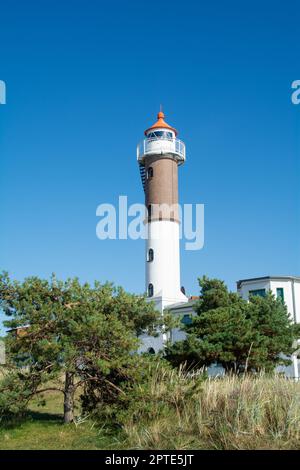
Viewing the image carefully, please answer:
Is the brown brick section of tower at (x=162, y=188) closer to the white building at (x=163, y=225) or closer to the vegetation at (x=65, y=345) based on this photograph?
the white building at (x=163, y=225)

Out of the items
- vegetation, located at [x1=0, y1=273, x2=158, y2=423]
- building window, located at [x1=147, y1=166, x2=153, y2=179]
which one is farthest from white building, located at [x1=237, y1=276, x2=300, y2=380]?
vegetation, located at [x1=0, y1=273, x2=158, y2=423]

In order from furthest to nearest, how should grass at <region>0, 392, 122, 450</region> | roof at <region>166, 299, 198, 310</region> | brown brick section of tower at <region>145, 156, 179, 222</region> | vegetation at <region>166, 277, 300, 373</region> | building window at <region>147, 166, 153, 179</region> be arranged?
building window at <region>147, 166, 153, 179</region> < brown brick section of tower at <region>145, 156, 179, 222</region> < roof at <region>166, 299, 198, 310</region> < vegetation at <region>166, 277, 300, 373</region> < grass at <region>0, 392, 122, 450</region>

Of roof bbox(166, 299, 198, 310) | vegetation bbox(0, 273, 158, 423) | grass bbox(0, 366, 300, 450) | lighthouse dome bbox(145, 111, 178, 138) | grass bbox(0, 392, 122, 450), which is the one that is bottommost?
grass bbox(0, 392, 122, 450)

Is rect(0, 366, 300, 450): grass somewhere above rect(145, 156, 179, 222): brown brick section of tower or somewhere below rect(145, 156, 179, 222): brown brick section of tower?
below

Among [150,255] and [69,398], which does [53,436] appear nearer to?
[69,398]

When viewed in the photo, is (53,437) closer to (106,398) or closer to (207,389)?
(106,398)

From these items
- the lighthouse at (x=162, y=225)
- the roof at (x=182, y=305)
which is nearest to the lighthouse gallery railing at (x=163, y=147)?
the lighthouse at (x=162, y=225)

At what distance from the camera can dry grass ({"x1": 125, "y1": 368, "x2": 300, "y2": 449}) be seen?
333 inches

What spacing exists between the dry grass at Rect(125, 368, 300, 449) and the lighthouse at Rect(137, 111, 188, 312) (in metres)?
22.0

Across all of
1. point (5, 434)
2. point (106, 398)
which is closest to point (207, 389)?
point (106, 398)

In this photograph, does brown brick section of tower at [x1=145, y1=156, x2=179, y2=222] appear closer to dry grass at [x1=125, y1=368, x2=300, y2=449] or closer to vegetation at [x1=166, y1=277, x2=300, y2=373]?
vegetation at [x1=166, y1=277, x2=300, y2=373]

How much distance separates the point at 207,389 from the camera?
10930mm

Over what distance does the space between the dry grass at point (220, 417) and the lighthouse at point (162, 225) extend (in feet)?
72.2
